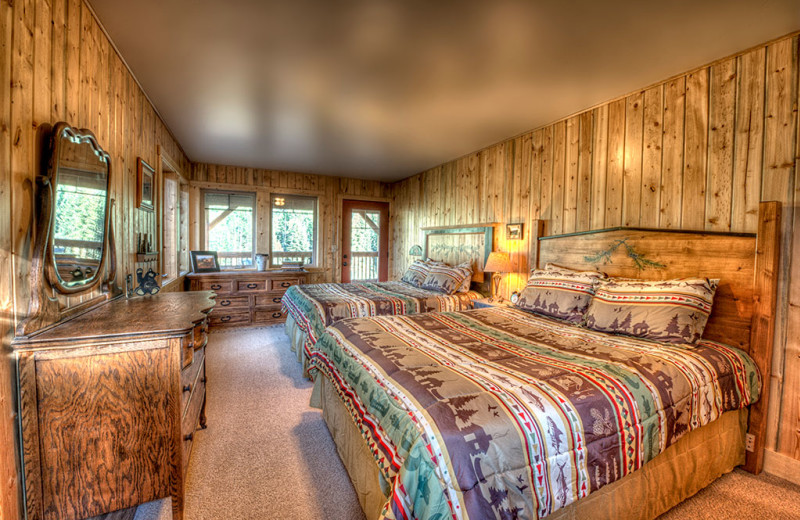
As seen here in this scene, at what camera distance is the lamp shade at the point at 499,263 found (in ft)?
11.4

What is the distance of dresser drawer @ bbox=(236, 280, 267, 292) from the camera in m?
4.88

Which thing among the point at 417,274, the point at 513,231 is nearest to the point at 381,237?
the point at 417,274

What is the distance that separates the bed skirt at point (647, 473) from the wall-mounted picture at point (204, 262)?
3.69 meters

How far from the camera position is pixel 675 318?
77.5 inches

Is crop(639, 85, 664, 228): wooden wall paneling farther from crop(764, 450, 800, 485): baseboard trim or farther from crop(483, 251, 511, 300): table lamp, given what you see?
crop(764, 450, 800, 485): baseboard trim

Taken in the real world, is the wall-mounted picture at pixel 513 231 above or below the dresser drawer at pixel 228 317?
above

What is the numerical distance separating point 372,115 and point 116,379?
2.67 metres

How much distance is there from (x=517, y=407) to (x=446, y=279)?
283 centimetres

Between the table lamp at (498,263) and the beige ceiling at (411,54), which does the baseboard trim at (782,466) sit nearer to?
the table lamp at (498,263)

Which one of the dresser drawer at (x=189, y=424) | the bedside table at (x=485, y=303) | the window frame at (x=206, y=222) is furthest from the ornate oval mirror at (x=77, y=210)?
the window frame at (x=206, y=222)

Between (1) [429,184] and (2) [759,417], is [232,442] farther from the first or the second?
(1) [429,184]

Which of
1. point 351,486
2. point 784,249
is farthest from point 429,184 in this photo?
point 351,486

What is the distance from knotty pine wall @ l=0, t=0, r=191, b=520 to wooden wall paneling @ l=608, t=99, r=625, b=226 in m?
3.44

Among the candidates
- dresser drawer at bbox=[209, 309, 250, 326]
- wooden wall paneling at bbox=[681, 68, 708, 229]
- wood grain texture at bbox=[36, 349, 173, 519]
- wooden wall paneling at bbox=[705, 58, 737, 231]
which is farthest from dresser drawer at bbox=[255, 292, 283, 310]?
wooden wall paneling at bbox=[705, 58, 737, 231]
